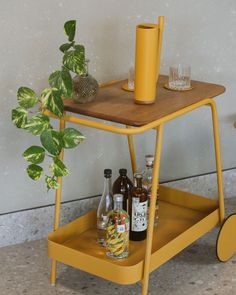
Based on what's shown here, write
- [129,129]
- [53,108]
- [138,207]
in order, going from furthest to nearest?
1. [138,207]
2. [53,108]
3. [129,129]

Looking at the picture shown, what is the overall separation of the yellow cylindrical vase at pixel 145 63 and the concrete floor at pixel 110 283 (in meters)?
0.72

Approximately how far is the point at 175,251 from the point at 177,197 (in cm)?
40

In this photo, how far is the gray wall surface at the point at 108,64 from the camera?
2.68 metres

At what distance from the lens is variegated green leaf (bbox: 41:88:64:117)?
2.26 meters

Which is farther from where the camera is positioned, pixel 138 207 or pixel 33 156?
pixel 138 207

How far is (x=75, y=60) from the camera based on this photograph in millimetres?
2287

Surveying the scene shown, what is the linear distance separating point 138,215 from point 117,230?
144mm

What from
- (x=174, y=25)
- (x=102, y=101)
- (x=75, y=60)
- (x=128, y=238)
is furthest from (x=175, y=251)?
(x=174, y=25)

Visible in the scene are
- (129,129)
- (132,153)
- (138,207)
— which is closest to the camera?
(129,129)

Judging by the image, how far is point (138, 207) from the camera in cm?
253

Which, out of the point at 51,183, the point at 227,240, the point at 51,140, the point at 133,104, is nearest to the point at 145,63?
the point at 133,104

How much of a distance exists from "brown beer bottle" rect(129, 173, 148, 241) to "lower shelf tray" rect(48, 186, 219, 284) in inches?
2.7

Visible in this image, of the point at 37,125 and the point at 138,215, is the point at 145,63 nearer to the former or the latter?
the point at 37,125

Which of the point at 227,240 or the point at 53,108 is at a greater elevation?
the point at 53,108
